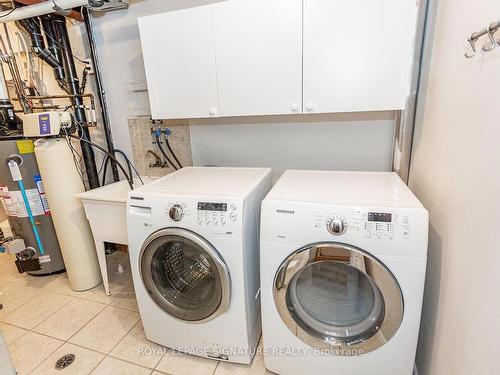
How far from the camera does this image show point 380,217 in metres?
1.05

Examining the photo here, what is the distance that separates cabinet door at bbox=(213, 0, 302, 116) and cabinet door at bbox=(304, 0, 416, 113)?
74 millimetres

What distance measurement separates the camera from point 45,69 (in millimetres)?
2426

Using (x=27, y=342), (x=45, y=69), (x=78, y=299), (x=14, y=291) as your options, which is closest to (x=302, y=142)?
(x=78, y=299)

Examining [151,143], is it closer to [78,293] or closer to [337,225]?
[78,293]

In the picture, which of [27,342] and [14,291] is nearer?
[27,342]

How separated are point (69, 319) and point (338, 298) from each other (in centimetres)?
177

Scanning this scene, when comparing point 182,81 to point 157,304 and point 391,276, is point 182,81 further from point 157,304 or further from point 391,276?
point 391,276

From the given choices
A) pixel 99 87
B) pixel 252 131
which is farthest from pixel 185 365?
pixel 99 87

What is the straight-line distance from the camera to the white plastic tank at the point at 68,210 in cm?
188

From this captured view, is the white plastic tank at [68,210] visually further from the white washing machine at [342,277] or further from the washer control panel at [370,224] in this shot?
the washer control panel at [370,224]

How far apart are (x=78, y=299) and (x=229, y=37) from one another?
211cm

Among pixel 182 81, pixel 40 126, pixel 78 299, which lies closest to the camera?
pixel 182 81

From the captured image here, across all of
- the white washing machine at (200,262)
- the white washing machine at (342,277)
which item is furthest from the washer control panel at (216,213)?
the white washing machine at (342,277)

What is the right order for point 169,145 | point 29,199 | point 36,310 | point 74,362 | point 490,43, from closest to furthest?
point 490,43 < point 74,362 < point 36,310 < point 29,199 < point 169,145
